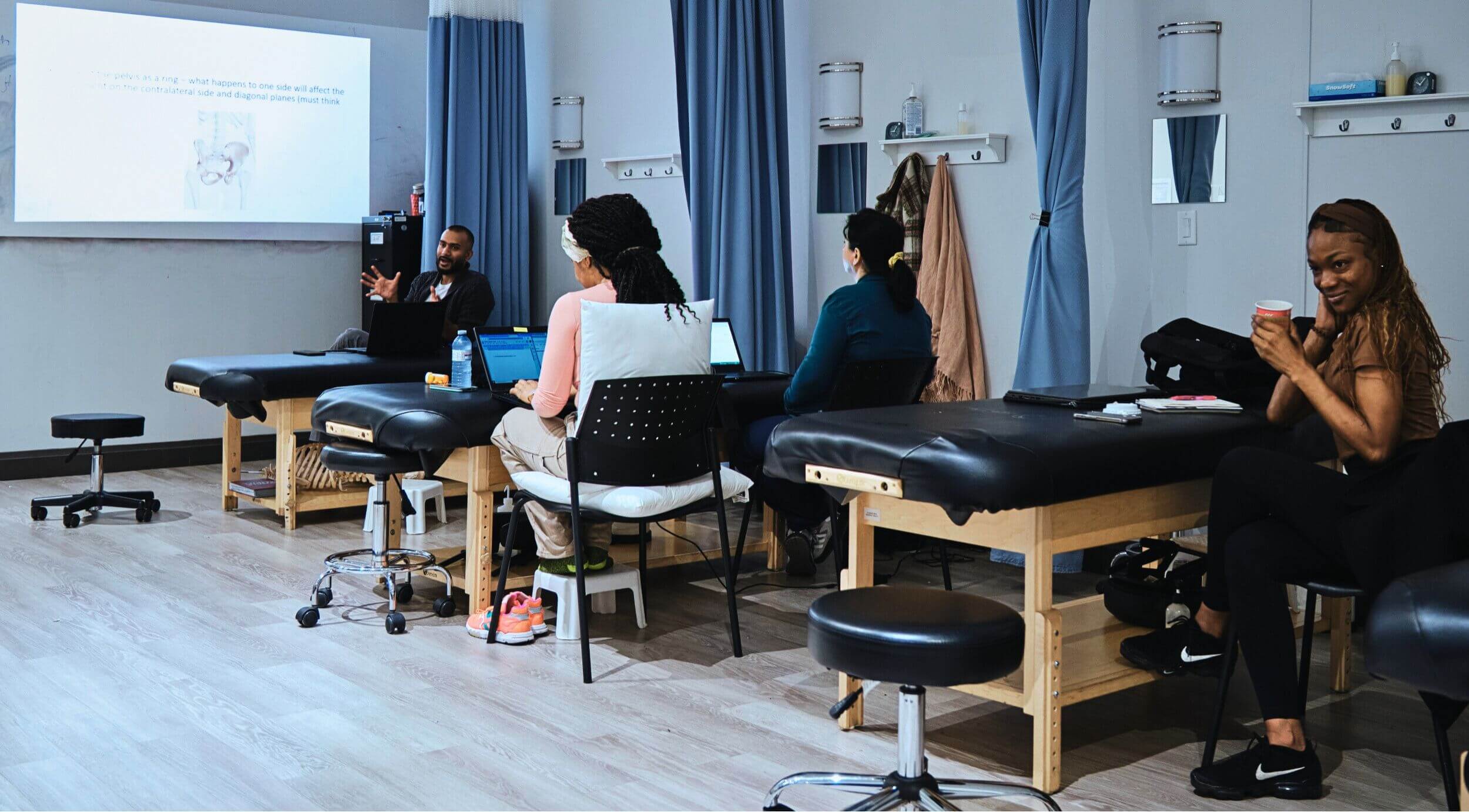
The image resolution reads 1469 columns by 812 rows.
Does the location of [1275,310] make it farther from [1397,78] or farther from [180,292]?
[180,292]

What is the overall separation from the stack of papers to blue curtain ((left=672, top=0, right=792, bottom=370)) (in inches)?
102

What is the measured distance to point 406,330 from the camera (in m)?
5.50

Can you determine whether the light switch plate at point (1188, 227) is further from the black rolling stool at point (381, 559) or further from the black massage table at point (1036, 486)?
the black rolling stool at point (381, 559)

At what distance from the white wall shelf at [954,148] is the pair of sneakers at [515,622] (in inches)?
94.1

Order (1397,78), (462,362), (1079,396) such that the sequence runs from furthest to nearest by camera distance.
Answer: (462,362) → (1397,78) → (1079,396)

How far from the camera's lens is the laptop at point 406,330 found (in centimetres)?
544

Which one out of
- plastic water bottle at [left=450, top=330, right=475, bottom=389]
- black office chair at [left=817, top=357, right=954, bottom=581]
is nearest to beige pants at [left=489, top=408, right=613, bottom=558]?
plastic water bottle at [left=450, top=330, right=475, bottom=389]

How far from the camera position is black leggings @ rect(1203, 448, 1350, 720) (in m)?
2.64

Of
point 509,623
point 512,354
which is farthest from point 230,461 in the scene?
point 509,623

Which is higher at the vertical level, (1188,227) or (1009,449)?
(1188,227)

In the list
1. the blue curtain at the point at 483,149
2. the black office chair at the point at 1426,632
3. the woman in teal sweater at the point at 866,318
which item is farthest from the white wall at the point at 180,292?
the black office chair at the point at 1426,632

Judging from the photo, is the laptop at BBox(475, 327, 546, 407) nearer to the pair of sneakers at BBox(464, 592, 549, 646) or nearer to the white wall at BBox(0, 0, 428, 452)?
the pair of sneakers at BBox(464, 592, 549, 646)

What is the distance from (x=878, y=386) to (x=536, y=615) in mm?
1207

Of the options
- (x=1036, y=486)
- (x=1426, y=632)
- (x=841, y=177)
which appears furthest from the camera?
(x=841, y=177)
